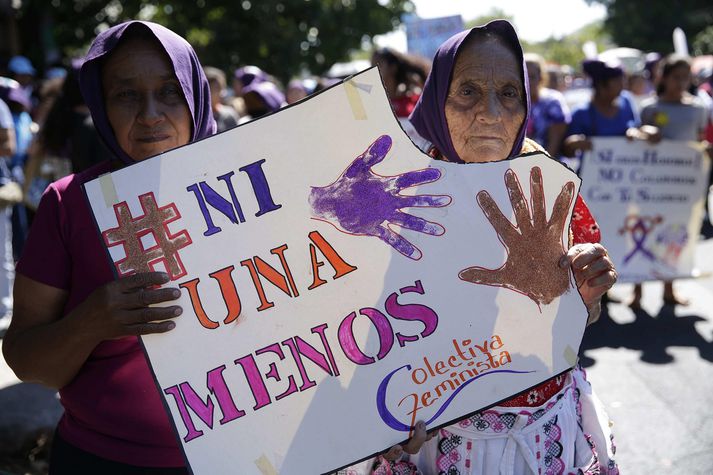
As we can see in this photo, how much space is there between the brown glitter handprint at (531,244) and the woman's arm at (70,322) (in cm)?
65

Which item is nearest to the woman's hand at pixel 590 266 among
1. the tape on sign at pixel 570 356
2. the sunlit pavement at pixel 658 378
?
the tape on sign at pixel 570 356

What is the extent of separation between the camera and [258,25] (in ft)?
68.1

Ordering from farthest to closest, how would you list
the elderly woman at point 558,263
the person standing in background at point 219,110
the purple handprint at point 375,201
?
the person standing in background at point 219,110 < the elderly woman at point 558,263 < the purple handprint at point 375,201

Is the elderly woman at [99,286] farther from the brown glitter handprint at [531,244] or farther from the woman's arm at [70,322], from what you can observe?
the brown glitter handprint at [531,244]

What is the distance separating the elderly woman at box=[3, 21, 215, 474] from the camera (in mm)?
1615

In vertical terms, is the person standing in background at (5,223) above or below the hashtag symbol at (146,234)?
above

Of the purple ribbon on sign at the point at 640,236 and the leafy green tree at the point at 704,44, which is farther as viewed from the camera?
the leafy green tree at the point at 704,44

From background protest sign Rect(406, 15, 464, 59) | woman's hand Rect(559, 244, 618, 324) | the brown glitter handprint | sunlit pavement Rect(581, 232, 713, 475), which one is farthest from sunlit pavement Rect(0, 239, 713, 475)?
background protest sign Rect(406, 15, 464, 59)

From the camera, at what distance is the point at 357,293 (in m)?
1.52

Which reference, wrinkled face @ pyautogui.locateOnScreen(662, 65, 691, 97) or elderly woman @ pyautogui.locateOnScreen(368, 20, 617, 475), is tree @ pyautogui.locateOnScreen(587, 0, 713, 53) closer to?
wrinkled face @ pyautogui.locateOnScreen(662, 65, 691, 97)

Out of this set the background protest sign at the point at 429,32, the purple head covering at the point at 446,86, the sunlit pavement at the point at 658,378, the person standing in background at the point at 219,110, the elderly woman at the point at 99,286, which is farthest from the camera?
the background protest sign at the point at 429,32

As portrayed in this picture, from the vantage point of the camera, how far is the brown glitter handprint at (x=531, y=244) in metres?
1.59

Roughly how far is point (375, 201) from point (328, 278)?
0.19 metres

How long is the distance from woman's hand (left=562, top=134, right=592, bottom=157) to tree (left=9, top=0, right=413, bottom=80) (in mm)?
15799
